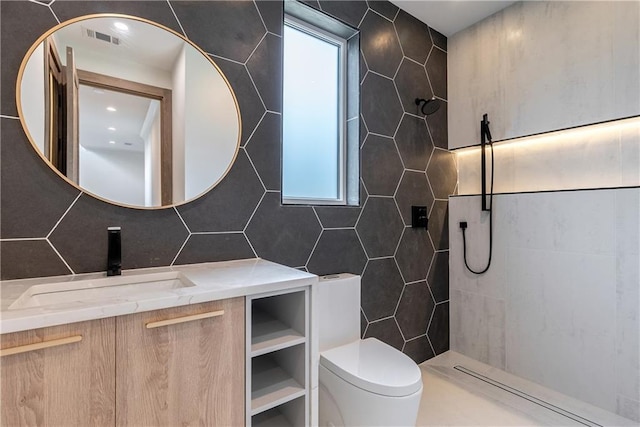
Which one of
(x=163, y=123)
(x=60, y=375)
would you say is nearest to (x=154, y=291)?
(x=60, y=375)

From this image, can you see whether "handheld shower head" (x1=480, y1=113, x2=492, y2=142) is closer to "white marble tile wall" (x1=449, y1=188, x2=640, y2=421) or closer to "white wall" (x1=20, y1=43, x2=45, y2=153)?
"white marble tile wall" (x1=449, y1=188, x2=640, y2=421)

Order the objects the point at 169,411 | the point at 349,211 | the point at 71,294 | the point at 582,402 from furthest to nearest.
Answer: the point at 349,211, the point at 582,402, the point at 71,294, the point at 169,411

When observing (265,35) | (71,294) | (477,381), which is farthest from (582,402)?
(265,35)

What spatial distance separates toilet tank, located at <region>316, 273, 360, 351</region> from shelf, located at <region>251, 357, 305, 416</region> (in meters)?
0.38

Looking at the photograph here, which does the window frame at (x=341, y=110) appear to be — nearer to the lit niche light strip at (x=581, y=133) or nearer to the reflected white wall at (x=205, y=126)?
the reflected white wall at (x=205, y=126)

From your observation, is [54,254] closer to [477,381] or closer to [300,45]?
[300,45]

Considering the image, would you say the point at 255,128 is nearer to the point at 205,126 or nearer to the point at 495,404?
the point at 205,126

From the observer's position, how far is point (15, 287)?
3.26 ft

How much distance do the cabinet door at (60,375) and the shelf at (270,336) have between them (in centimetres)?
44

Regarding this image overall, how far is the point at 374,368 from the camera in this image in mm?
1419

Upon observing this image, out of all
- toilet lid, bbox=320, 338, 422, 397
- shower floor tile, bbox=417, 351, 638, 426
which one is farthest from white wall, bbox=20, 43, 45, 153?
shower floor tile, bbox=417, 351, 638, 426

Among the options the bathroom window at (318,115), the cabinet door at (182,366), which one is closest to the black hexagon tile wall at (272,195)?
the bathroom window at (318,115)

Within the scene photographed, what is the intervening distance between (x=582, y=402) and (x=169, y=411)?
91.4 inches

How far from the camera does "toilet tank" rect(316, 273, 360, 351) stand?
1.66m
